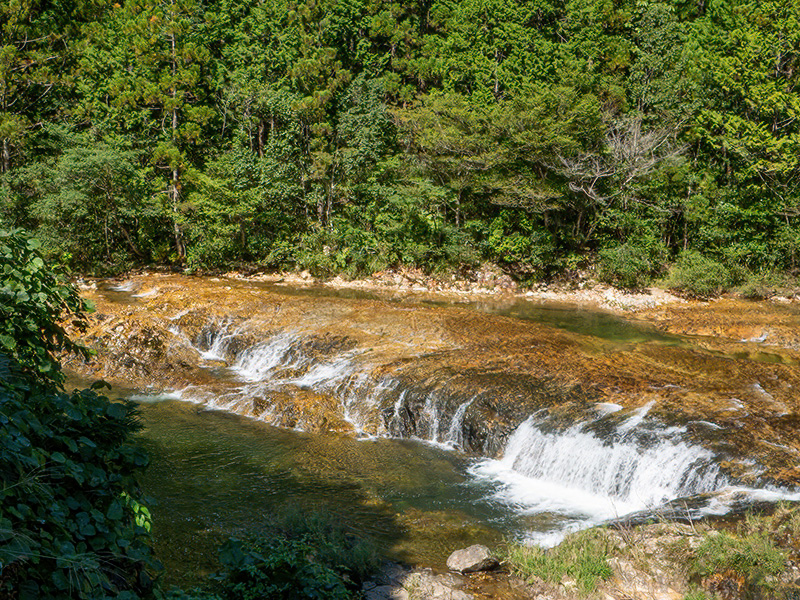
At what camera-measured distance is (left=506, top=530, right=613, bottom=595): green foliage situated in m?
5.34

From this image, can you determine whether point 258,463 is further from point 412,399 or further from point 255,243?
point 255,243

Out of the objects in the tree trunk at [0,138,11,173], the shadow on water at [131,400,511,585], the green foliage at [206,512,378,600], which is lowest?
the shadow on water at [131,400,511,585]

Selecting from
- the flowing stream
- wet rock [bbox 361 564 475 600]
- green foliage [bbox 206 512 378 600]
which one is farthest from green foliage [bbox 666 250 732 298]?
green foliage [bbox 206 512 378 600]

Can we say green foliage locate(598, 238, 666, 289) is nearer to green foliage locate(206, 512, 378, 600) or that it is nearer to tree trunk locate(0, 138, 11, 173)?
green foliage locate(206, 512, 378, 600)

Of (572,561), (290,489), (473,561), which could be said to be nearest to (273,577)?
(473,561)

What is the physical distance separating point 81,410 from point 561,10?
2786 cm

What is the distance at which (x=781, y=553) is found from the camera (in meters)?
5.29

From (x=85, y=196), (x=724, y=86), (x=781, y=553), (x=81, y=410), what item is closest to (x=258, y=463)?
(x=81, y=410)

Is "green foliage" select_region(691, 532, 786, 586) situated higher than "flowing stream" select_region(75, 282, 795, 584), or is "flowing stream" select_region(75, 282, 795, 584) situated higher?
"green foliage" select_region(691, 532, 786, 586)

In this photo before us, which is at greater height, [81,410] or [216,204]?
[216,204]

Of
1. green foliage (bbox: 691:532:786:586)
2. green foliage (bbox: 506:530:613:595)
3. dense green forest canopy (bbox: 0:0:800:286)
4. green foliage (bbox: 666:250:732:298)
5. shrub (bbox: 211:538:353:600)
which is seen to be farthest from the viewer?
dense green forest canopy (bbox: 0:0:800:286)

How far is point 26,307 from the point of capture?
11.7ft

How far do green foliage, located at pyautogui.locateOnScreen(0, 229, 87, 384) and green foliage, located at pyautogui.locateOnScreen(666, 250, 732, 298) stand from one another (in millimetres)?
18877

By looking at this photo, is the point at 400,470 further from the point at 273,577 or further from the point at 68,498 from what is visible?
the point at 68,498
